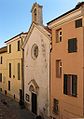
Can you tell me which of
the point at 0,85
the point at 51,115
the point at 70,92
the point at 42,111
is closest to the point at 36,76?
the point at 42,111

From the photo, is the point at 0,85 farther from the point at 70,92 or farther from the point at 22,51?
the point at 70,92

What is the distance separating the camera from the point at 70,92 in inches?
861

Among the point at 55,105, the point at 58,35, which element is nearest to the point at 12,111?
the point at 55,105

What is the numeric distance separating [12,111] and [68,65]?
51.9 feet

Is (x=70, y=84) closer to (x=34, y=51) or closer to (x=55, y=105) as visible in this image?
(x=55, y=105)

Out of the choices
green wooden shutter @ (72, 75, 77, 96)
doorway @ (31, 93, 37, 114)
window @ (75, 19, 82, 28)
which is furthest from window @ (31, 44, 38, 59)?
window @ (75, 19, 82, 28)

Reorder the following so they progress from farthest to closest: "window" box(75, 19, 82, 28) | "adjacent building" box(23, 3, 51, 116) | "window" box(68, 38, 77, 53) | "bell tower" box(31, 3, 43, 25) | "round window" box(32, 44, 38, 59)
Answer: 1. "round window" box(32, 44, 38, 59)
2. "bell tower" box(31, 3, 43, 25)
3. "adjacent building" box(23, 3, 51, 116)
4. "window" box(68, 38, 77, 53)
5. "window" box(75, 19, 82, 28)

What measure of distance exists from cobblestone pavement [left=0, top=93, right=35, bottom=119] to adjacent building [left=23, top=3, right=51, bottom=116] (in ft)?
3.27

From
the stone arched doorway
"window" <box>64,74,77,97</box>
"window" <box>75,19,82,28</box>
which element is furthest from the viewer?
the stone arched doorway

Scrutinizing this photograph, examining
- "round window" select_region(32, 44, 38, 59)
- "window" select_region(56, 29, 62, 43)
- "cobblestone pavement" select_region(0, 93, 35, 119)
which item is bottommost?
"cobblestone pavement" select_region(0, 93, 35, 119)

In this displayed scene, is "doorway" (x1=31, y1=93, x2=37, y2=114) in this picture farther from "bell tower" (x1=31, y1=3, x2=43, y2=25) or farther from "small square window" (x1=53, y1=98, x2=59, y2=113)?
"bell tower" (x1=31, y1=3, x2=43, y2=25)

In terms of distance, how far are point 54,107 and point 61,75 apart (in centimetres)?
369

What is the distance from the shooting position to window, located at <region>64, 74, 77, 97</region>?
2119 centimetres

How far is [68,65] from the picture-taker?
2212 cm
